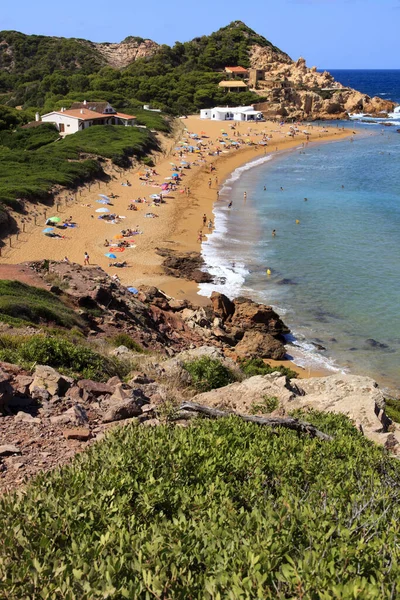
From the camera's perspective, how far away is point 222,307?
24.3m

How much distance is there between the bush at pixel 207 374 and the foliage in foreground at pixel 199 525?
5163 mm

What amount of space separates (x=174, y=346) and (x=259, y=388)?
25.3 feet

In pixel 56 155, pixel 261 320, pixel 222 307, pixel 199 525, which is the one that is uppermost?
pixel 56 155

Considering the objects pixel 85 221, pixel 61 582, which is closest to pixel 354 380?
pixel 61 582

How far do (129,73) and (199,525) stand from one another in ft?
350

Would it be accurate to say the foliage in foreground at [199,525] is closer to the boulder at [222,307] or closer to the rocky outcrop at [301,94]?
the boulder at [222,307]

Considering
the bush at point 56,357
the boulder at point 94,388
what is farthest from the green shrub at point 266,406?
the bush at point 56,357

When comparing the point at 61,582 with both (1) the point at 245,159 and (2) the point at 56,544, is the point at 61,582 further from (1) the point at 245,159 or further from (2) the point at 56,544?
(1) the point at 245,159

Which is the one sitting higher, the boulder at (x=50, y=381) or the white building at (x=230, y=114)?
the white building at (x=230, y=114)

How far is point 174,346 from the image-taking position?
19281 mm

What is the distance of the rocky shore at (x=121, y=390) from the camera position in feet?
26.4

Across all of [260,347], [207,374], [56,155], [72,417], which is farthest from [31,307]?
[56,155]

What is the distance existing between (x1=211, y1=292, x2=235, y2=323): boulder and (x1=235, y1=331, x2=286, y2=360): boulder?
6.56ft

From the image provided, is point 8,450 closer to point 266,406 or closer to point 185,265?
point 266,406
